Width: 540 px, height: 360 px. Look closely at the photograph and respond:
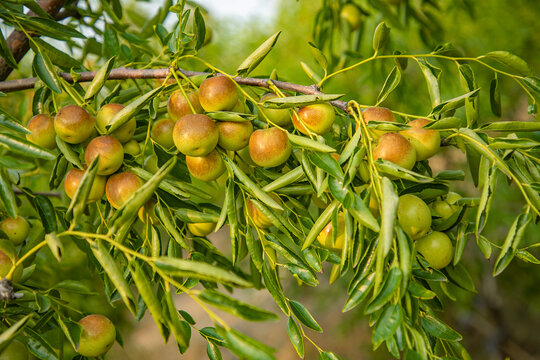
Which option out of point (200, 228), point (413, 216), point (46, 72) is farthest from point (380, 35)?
point (46, 72)

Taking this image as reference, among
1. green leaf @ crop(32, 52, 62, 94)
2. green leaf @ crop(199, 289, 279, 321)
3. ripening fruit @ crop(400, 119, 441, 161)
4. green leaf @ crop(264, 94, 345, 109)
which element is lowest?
ripening fruit @ crop(400, 119, 441, 161)

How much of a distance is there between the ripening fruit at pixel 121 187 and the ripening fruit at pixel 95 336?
0.21m

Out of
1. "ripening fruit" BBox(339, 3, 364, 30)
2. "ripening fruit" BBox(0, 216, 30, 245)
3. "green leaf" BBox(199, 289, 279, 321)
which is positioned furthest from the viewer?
"ripening fruit" BBox(339, 3, 364, 30)

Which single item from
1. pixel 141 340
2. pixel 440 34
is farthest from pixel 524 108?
pixel 141 340

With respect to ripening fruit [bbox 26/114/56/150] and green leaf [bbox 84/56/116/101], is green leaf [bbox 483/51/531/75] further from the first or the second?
ripening fruit [bbox 26/114/56/150]

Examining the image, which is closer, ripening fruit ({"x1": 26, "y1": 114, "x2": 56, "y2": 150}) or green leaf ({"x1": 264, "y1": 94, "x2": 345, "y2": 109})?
green leaf ({"x1": 264, "y1": 94, "x2": 345, "y2": 109})

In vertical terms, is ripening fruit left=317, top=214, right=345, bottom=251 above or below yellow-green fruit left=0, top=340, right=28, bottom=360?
below

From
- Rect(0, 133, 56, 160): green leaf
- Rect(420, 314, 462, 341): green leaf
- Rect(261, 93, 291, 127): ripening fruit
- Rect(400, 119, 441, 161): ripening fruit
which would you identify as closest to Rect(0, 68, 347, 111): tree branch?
Rect(261, 93, 291, 127): ripening fruit

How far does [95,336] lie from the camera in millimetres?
731

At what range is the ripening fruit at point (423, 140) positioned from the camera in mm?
664

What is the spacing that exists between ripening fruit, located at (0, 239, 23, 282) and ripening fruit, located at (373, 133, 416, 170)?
0.55m

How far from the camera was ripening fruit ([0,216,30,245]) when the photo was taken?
820mm

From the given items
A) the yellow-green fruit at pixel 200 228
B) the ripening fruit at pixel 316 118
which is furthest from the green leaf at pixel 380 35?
the yellow-green fruit at pixel 200 228

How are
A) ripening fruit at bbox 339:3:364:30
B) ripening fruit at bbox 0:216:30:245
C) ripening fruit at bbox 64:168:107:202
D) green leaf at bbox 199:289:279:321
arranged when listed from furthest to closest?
ripening fruit at bbox 339:3:364:30, ripening fruit at bbox 0:216:30:245, ripening fruit at bbox 64:168:107:202, green leaf at bbox 199:289:279:321
